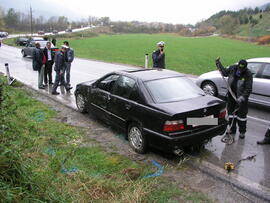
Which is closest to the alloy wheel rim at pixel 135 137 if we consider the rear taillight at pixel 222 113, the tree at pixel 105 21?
the rear taillight at pixel 222 113

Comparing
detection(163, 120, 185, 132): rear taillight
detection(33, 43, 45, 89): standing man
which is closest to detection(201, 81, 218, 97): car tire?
detection(163, 120, 185, 132): rear taillight

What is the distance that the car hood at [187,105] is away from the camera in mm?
4535

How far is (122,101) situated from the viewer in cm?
544

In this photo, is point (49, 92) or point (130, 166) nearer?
point (130, 166)

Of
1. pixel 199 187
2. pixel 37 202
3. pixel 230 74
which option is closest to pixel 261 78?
pixel 230 74

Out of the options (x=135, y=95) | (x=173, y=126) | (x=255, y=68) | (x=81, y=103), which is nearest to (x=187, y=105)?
(x=173, y=126)

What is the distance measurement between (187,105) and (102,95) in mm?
2242

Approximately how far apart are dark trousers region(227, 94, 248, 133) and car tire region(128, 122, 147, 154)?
2273mm

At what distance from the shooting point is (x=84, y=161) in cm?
468

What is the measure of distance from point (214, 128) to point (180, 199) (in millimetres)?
1758

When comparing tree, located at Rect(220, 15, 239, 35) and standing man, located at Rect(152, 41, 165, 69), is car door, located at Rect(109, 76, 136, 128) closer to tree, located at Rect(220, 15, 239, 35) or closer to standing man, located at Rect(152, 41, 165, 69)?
standing man, located at Rect(152, 41, 165, 69)

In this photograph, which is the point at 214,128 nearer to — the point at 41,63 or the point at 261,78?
the point at 261,78

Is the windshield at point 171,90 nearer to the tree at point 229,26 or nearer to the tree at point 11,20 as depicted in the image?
the tree at point 229,26

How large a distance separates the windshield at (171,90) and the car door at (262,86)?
329 cm
